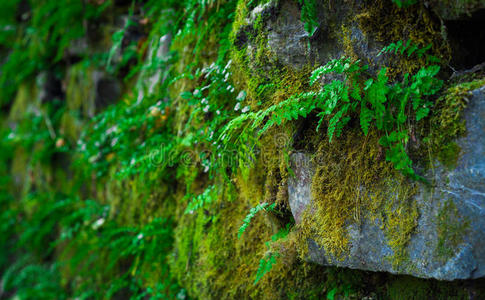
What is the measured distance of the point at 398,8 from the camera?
1.63 meters

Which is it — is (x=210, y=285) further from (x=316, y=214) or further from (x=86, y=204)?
(x=86, y=204)

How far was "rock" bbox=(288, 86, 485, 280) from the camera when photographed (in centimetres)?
138

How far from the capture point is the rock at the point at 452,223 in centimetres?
138

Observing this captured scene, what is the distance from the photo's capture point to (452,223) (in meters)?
1.44

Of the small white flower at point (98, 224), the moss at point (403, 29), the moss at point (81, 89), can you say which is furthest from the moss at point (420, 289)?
the moss at point (81, 89)

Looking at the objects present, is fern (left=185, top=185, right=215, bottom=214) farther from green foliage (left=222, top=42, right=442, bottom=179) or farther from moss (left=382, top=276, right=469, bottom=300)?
moss (left=382, top=276, right=469, bottom=300)

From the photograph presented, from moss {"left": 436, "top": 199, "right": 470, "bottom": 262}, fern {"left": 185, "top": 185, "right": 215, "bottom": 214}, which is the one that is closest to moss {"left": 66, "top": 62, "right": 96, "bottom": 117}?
fern {"left": 185, "top": 185, "right": 215, "bottom": 214}

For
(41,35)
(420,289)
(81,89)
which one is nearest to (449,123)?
(420,289)

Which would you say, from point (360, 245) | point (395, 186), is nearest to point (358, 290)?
point (360, 245)

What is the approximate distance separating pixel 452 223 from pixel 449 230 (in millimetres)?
33

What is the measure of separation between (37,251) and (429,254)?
16.8 feet

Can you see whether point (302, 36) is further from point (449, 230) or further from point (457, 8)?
point (449, 230)

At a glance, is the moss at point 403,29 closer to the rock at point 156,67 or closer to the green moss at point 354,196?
the green moss at point 354,196

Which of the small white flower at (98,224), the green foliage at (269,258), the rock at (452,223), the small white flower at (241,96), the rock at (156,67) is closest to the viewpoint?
the rock at (452,223)
